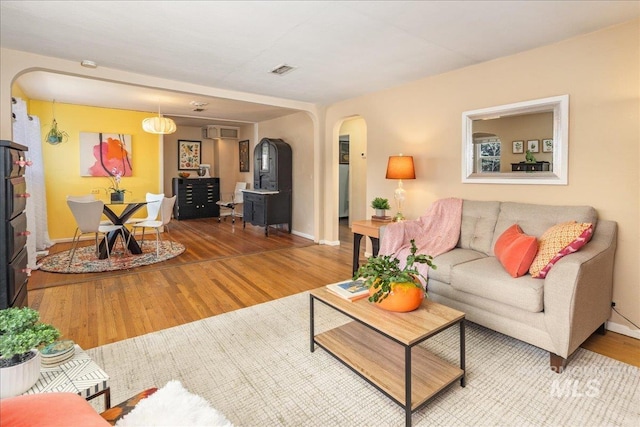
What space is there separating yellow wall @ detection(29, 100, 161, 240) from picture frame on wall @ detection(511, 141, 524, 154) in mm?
6316

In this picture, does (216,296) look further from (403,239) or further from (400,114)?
(400,114)

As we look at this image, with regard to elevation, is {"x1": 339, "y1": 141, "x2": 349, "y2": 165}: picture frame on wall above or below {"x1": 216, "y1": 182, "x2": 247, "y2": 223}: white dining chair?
above

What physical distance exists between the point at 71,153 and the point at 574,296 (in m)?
7.15

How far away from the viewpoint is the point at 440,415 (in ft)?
5.48

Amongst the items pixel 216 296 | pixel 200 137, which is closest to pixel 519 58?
pixel 216 296

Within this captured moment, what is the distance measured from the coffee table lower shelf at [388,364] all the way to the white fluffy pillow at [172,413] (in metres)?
0.93

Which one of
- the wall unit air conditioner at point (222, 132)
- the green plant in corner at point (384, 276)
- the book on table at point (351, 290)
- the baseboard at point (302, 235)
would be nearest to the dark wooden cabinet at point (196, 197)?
the wall unit air conditioner at point (222, 132)

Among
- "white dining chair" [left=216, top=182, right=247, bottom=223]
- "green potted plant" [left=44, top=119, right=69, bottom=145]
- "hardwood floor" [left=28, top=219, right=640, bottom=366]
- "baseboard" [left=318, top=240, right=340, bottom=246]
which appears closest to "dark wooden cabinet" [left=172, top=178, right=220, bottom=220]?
"white dining chair" [left=216, top=182, right=247, bottom=223]

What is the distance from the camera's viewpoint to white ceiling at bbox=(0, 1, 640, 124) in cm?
226

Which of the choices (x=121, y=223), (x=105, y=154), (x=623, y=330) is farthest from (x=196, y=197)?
(x=623, y=330)

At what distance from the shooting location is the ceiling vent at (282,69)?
11.4 ft

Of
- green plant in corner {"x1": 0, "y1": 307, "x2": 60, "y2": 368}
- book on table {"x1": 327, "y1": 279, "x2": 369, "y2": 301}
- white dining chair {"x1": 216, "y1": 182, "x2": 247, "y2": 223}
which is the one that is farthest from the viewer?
white dining chair {"x1": 216, "y1": 182, "x2": 247, "y2": 223}

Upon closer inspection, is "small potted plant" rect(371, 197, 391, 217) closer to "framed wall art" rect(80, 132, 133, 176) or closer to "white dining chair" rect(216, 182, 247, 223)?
"white dining chair" rect(216, 182, 247, 223)

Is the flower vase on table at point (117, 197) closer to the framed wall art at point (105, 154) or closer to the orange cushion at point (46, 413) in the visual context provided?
the framed wall art at point (105, 154)
